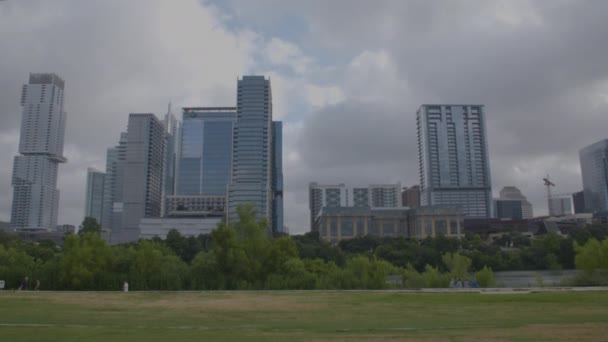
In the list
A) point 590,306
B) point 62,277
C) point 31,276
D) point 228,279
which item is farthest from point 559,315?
point 31,276

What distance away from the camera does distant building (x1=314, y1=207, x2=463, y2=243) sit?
187250 mm

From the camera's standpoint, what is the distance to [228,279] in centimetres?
5012

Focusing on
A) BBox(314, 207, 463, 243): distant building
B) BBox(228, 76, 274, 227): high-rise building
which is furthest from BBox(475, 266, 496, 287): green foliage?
BBox(228, 76, 274, 227): high-rise building

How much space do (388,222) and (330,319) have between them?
7033 inches

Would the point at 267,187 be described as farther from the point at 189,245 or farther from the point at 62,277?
the point at 62,277

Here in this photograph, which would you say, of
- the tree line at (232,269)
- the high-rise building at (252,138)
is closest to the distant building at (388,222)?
the high-rise building at (252,138)

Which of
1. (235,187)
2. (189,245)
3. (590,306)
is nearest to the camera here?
(590,306)

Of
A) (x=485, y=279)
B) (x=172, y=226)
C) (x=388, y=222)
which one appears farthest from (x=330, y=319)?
(x=388, y=222)

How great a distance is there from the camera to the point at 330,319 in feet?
70.0

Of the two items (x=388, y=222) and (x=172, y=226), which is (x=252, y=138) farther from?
(x=388, y=222)

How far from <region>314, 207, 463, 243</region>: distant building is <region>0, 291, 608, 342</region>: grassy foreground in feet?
516

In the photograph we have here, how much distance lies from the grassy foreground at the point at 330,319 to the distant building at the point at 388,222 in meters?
157

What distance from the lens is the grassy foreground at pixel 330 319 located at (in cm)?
1591

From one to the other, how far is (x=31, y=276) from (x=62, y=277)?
12.9 ft
